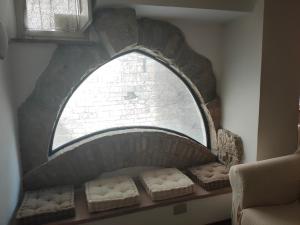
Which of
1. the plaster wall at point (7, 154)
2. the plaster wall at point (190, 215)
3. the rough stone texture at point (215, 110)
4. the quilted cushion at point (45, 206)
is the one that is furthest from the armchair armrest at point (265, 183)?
the plaster wall at point (7, 154)

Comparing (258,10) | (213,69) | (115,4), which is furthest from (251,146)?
(115,4)

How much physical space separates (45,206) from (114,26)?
141cm

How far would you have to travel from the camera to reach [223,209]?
6.44ft

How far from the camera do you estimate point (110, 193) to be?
1.71 m

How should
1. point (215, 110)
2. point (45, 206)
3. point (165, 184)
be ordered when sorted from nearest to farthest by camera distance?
point (45, 206)
point (165, 184)
point (215, 110)

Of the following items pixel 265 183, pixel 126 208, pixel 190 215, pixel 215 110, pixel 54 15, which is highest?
pixel 54 15

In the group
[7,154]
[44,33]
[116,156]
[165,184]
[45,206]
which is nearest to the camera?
[7,154]

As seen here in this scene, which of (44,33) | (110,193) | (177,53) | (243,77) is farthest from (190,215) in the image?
(44,33)

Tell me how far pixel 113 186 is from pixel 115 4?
1401 mm

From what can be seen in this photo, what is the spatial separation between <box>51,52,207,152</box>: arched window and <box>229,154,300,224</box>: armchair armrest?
84 centimetres

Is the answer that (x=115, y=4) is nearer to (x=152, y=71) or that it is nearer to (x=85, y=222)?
(x=152, y=71)

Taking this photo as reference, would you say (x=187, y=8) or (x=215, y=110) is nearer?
(x=187, y=8)

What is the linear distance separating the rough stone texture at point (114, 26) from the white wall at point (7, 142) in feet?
1.96

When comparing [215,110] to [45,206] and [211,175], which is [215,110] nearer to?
[211,175]
